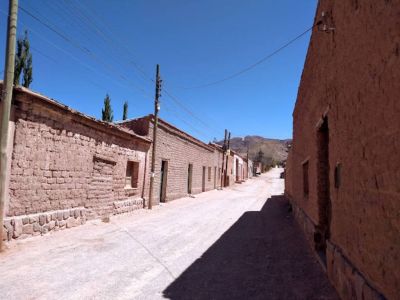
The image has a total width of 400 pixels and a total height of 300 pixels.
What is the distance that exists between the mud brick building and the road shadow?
45cm

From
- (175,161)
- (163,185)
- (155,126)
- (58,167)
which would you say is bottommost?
(163,185)

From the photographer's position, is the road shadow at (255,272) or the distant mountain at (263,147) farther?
the distant mountain at (263,147)

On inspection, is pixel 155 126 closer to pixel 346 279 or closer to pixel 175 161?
pixel 175 161

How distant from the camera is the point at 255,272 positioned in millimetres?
5500

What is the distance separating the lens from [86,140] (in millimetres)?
9719

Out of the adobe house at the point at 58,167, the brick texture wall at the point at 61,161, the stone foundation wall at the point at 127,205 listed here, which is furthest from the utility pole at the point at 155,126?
the brick texture wall at the point at 61,161

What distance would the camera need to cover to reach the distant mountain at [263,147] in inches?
4894

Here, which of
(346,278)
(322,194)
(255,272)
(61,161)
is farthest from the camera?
(61,161)

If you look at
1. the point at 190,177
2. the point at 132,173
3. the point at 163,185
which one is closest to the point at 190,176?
the point at 190,177

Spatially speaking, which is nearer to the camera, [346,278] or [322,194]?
[346,278]

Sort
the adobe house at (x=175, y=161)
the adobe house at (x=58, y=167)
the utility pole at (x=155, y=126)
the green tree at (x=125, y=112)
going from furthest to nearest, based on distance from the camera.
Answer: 1. the green tree at (x=125, y=112)
2. the adobe house at (x=175, y=161)
3. the utility pole at (x=155, y=126)
4. the adobe house at (x=58, y=167)

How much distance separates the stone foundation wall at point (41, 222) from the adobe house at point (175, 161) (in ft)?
18.3

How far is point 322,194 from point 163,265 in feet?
11.7

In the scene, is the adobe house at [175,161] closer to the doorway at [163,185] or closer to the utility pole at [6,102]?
the doorway at [163,185]
